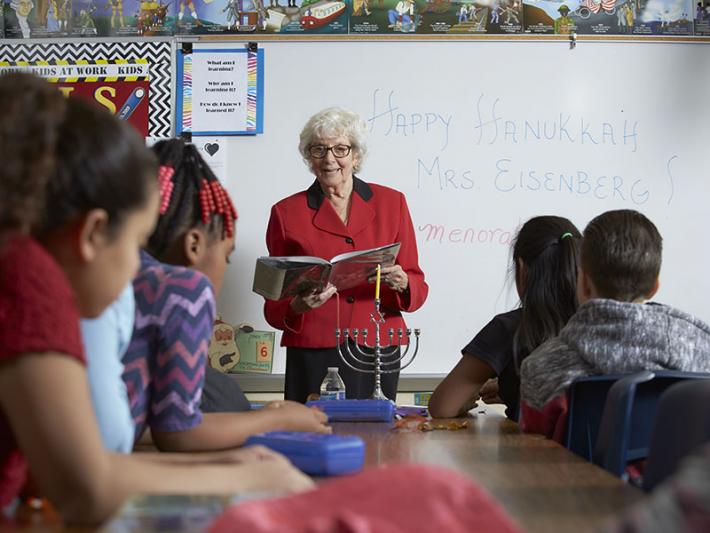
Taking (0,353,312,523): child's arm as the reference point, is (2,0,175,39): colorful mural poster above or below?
above

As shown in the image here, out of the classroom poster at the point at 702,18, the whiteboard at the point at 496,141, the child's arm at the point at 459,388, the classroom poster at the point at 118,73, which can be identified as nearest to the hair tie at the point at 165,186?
the child's arm at the point at 459,388

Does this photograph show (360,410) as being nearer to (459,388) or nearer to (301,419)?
(459,388)

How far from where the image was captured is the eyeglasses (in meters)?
3.08

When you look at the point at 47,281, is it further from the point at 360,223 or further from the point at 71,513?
the point at 360,223

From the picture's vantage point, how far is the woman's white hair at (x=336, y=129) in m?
3.08

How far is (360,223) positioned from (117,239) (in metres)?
2.28

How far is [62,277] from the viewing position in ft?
2.67

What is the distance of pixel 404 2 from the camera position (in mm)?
3590

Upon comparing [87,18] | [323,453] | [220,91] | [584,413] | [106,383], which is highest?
[87,18]

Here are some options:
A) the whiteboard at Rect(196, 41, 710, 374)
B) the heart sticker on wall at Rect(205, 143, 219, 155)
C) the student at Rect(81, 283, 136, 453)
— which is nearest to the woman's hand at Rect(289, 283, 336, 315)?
the whiteboard at Rect(196, 41, 710, 374)

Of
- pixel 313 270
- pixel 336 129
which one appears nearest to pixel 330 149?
pixel 336 129

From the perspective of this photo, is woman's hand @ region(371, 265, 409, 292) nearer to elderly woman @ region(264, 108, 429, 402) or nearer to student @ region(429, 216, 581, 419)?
elderly woman @ region(264, 108, 429, 402)

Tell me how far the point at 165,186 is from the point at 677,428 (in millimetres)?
877

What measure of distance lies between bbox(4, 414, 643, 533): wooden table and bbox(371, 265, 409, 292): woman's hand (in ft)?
3.00
